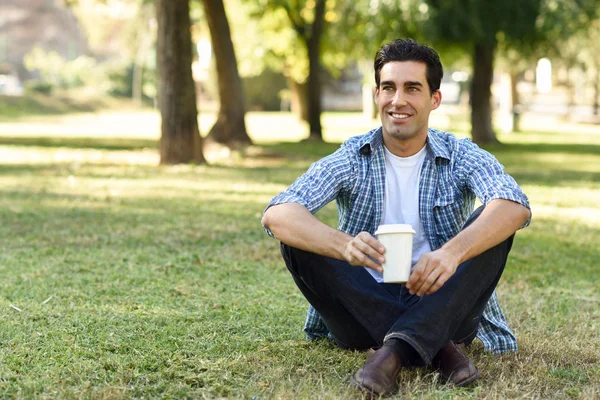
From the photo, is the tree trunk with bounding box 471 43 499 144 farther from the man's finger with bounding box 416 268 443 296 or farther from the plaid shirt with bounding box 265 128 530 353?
the man's finger with bounding box 416 268 443 296

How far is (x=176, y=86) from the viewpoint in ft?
46.4

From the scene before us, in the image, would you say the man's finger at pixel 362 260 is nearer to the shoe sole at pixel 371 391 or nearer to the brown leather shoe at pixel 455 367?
the shoe sole at pixel 371 391

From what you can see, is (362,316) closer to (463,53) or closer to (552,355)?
(552,355)

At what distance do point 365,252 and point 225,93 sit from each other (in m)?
15.5

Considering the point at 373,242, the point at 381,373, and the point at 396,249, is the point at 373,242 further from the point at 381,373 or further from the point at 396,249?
the point at 381,373

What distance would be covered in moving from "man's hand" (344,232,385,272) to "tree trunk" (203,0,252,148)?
14887 mm

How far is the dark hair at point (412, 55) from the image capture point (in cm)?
409

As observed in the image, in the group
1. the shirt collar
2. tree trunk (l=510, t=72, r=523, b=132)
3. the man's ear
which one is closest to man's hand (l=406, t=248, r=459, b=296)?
the shirt collar

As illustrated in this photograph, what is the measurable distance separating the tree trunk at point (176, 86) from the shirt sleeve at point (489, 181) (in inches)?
403

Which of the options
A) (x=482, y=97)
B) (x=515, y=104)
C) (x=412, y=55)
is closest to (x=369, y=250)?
(x=412, y=55)

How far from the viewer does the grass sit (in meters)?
3.96

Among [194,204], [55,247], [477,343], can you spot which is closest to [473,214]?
[477,343]

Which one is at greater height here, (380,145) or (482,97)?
(380,145)

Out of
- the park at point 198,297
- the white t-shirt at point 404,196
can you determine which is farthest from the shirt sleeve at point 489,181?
the park at point 198,297
